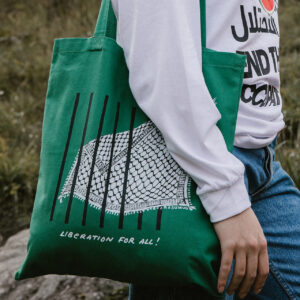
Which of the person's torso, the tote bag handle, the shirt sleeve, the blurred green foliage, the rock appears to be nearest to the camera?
the shirt sleeve

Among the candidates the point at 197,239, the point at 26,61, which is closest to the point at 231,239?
the point at 197,239

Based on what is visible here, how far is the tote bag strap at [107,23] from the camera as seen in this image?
107 centimetres

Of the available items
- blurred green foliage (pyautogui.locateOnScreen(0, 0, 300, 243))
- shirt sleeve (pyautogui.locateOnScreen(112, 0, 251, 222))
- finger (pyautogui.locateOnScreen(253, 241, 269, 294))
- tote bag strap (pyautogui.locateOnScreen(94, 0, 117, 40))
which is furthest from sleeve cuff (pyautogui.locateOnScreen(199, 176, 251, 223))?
blurred green foliage (pyautogui.locateOnScreen(0, 0, 300, 243))

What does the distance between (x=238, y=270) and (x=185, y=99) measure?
375mm

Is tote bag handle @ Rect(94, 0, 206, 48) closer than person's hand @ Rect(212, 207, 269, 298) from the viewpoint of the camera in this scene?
No

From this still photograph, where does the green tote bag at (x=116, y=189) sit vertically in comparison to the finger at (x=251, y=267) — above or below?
above

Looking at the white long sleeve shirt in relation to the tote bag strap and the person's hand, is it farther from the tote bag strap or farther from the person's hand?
the tote bag strap

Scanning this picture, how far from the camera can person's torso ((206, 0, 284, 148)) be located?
3.16 feet

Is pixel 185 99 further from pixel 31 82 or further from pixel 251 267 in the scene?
pixel 31 82

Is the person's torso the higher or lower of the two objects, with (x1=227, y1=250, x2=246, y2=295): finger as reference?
higher

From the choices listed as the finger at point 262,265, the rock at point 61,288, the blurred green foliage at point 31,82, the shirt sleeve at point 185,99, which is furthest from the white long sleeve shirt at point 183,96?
the blurred green foliage at point 31,82

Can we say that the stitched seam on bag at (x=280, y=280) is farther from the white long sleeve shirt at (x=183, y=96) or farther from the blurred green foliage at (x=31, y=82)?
the blurred green foliage at (x=31, y=82)

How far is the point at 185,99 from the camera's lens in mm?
854

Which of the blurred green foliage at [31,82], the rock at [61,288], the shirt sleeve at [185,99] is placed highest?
the shirt sleeve at [185,99]
